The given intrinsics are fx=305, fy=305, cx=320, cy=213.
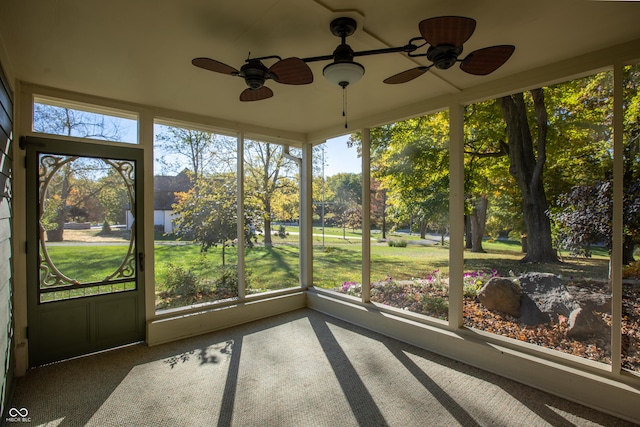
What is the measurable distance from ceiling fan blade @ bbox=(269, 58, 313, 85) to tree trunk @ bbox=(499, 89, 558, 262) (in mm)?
2136

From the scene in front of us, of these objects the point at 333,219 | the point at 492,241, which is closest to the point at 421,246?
the point at 492,241

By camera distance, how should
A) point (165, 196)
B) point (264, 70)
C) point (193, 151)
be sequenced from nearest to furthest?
1. point (264, 70)
2. point (165, 196)
3. point (193, 151)

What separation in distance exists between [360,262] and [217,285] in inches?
79.1

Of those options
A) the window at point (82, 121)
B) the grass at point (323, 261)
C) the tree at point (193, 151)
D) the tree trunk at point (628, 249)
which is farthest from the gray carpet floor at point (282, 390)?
the window at point (82, 121)

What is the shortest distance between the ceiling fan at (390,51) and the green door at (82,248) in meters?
2.23

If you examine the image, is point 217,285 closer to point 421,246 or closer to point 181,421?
point 181,421

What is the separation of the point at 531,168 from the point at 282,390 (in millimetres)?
2967

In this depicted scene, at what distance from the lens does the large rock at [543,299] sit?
2668 millimetres

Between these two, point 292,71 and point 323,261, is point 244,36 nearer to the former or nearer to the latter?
point 292,71

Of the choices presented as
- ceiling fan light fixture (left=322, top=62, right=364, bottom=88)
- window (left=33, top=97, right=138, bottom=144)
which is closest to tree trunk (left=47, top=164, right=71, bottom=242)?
window (left=33, top=97, right=138, bottom=144)

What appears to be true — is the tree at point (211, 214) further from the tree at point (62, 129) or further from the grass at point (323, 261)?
the tree at point (62, 129)

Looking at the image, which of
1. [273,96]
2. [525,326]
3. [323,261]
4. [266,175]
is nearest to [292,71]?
[273,96]

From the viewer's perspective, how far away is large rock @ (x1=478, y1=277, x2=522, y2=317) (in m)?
2.94

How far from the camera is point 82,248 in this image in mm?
3229
